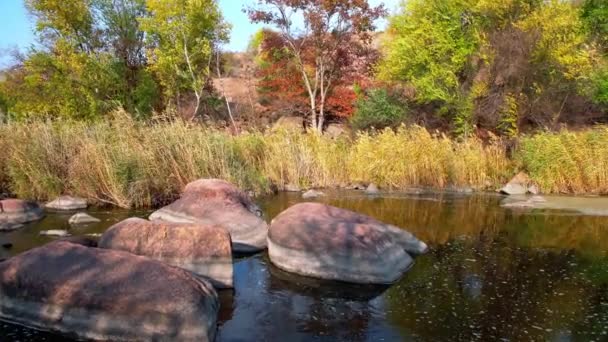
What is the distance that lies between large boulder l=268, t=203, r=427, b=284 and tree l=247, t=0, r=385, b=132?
1807 cm

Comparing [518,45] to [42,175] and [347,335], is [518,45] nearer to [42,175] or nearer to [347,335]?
[42,175]

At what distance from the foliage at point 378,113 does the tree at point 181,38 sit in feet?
23.4

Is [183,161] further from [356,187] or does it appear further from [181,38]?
[181,38]

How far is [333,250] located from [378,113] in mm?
16179

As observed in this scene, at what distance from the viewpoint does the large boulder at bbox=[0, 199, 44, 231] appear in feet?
28.3

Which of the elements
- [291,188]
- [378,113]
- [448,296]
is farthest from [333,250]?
[378,113]

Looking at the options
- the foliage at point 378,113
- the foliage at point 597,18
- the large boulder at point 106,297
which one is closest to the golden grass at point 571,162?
the foliage at point 378,113

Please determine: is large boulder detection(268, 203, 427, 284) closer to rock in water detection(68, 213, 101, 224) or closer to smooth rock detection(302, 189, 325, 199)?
rock in water detection(68, 213, 101, 224)

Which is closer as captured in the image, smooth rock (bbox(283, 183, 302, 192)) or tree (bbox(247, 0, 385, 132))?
smooth rock (bbox(283, 183, 302, 192))

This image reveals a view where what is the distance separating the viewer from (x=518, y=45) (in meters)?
19.3

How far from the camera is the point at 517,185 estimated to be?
14.3 meters

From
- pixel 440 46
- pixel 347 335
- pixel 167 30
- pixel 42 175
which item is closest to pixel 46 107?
pixel 167 30

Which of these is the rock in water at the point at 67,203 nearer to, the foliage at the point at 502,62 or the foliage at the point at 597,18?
the foliage at the point at 502,62

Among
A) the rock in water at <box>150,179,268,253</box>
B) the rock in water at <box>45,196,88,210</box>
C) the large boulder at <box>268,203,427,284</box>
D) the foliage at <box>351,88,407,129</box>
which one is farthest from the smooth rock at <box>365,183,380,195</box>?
the foliage at <box>351,88,407,129</box>
